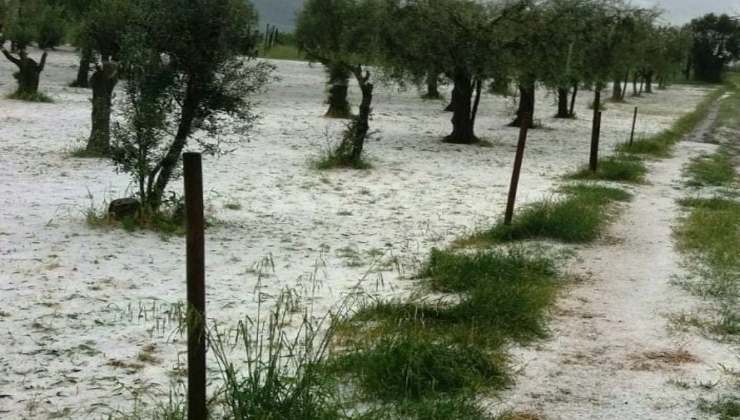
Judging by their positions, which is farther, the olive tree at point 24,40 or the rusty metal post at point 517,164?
the olive tree at point 24,40

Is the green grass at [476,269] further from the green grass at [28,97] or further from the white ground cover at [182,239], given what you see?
the green grass at [28,97]

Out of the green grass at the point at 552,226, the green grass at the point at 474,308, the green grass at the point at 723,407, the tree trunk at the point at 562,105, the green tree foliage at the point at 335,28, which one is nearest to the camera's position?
the green grass at the point at 723,407

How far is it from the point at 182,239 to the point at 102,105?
19.8 feet

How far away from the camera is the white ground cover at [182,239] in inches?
201

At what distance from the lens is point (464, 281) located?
7129 millimetres

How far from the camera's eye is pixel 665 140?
25.1m

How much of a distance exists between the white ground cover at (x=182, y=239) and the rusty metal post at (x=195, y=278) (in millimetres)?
866

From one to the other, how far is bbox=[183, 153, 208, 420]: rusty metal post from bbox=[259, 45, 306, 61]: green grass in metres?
57.1

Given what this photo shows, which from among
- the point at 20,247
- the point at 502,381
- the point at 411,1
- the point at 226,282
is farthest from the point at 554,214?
the point at 411,1

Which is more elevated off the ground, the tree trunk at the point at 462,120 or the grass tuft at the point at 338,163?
the tree trunk at the point at 462,120

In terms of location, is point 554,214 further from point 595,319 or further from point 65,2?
point 65,2

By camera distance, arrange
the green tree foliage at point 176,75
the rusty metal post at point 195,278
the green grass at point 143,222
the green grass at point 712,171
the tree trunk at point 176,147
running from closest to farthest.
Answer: the rusty metal post at point 195,278, the green tree foliage at point 176,75, the green grass at point 143,222, the tree trunk at point 176,147, the green grass at point 712,171

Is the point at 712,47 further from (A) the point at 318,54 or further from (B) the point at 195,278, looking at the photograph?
(B) the point at 195,278

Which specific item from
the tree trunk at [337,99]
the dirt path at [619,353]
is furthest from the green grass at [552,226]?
the tree trunk at [337,99]
